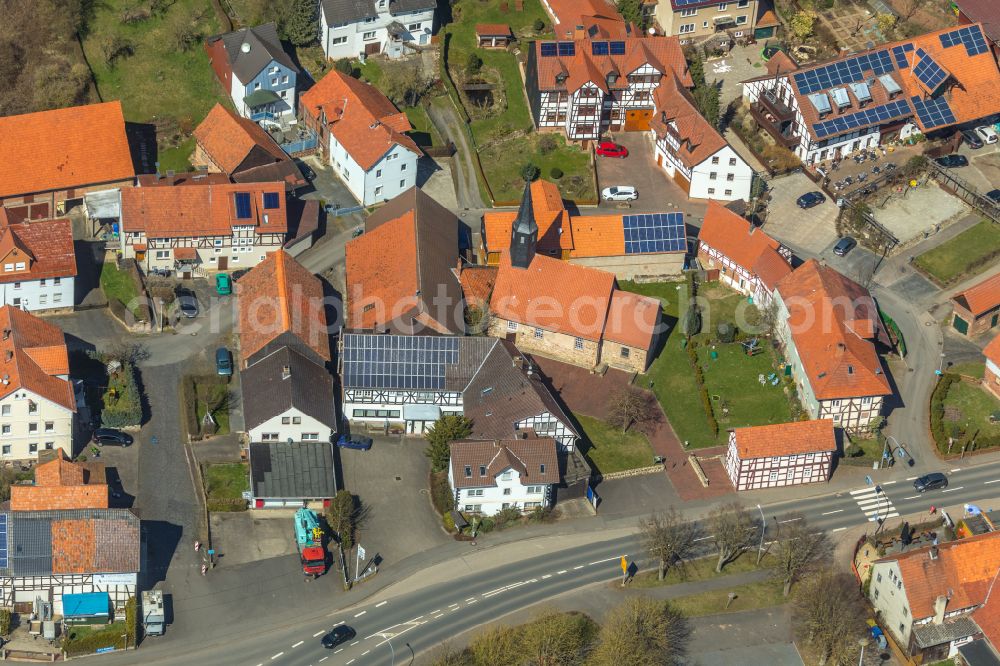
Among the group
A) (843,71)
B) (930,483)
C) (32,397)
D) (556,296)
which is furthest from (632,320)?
(32,397)

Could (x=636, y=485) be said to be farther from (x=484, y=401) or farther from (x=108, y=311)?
(x=108, y=311)

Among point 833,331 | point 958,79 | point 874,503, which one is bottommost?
point 874,503

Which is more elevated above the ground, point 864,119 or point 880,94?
point 880,94

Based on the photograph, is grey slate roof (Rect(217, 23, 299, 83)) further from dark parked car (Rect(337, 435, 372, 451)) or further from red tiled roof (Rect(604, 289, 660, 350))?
dark parked car (Rect(337, 435, 372, 451))

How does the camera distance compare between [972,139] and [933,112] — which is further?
[972,139]

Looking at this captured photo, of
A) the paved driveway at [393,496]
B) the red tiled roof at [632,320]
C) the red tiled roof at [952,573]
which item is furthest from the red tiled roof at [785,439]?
the paved driveway at [393,496]

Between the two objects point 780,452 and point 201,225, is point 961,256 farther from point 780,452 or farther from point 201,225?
point 201,225
